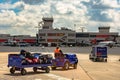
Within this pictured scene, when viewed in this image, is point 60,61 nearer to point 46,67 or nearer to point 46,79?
point 46,67

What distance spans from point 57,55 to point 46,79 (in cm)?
983

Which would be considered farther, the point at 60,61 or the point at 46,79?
the point at 60,61

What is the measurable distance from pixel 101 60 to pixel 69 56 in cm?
1995

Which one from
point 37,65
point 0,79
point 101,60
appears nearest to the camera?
point 0,79

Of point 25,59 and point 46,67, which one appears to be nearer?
point 25,59

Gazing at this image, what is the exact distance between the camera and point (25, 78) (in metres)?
24.4

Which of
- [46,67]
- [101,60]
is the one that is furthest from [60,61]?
[101,60]

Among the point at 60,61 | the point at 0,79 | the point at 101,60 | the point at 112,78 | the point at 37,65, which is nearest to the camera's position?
the point at 0,79

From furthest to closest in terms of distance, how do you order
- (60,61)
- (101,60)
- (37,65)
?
(101,60) < (60,61) < (37,65)

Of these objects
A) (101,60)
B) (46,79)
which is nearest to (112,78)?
(46,79)

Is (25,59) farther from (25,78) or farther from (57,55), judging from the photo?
(57,55)

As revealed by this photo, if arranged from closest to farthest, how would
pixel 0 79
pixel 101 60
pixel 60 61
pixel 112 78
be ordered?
pixel 0 79 → pixel 112 78 → pixel 60 61 → pixel 101 60

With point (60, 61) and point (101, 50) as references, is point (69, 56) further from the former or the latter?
point (101, 50)

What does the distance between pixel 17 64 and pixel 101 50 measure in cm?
2912
